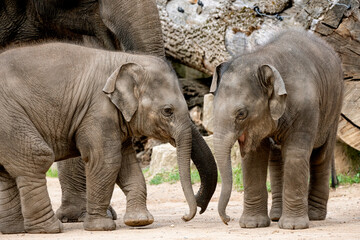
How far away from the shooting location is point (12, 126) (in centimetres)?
683

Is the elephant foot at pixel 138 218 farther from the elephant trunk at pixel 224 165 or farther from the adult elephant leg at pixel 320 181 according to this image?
the adult elephant leg at pixel 320 181

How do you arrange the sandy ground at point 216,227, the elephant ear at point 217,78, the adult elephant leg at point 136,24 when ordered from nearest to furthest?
1. the sandy ground at point 216,227
2. the elephant ear at point 217,78
3. the adult elephant leg at point 136,24

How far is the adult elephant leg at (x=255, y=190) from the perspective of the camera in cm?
696

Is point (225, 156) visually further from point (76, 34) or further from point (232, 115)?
point (76, 34)

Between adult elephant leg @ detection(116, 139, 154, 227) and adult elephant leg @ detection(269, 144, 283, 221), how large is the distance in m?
1.16

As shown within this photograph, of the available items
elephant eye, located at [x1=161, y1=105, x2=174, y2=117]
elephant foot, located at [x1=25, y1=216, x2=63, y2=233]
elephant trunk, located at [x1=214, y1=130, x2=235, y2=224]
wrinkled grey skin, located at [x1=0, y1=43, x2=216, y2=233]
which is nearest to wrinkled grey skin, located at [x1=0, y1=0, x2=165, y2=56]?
wrinkled grey skin, located at [x1=0, y1=43, x2=216, y2=233]

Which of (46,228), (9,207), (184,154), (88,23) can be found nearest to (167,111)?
(184,154)

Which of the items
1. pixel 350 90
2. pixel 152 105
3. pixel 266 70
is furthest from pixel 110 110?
pixel 350 90

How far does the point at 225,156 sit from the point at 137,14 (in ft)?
6.50

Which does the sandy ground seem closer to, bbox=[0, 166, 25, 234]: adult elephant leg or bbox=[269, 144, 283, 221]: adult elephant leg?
bbox=[0, 166, 25, 234]: adult elephant leg

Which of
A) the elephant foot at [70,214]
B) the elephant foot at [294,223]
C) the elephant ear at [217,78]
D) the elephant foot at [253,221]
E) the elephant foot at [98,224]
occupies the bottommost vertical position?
the elephant foot at [70,214]

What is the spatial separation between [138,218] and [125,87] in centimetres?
111

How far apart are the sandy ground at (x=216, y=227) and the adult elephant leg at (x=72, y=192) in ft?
0.79

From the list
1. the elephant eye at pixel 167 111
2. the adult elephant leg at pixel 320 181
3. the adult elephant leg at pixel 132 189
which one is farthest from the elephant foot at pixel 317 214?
the elephant eye at pixel 167 111
